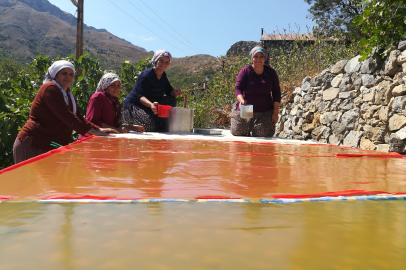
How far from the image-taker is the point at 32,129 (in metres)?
2.32

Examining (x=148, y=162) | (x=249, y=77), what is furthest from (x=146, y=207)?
(x=249, y=77)

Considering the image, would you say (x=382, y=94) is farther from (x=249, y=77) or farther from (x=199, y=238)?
(x=199, y=238)

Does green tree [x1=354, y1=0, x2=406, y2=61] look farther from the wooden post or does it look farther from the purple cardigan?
the wooden post

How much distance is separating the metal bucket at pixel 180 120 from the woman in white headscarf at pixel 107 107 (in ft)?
1.23

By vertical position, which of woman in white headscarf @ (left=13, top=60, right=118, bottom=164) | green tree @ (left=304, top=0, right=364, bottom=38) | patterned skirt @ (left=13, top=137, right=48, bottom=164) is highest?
green tree @ (left=304, top=0, right=364, bottom=38)

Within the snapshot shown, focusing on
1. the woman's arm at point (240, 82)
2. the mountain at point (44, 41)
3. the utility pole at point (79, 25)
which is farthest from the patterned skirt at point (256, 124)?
the mountain at point (44, 41)

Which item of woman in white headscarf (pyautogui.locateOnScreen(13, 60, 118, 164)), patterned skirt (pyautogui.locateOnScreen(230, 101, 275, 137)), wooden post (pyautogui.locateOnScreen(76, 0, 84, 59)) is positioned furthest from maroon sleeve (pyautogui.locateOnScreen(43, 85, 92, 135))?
wooden post (pyautogui.locateOnScreen(76, 0, 84, 59))

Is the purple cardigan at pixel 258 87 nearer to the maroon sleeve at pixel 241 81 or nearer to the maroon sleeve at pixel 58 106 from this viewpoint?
the maroon sleeve at pixel 241 81

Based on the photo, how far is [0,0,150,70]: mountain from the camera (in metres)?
68.6

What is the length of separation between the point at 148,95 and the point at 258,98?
3.91ft

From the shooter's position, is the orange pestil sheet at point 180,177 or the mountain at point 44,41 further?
the mountain at point 44,41

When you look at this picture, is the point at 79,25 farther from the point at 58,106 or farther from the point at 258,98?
the point at 58,106

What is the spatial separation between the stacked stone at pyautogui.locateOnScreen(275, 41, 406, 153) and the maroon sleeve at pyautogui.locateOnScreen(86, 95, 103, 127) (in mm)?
3001

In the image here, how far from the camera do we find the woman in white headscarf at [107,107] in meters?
3.01
